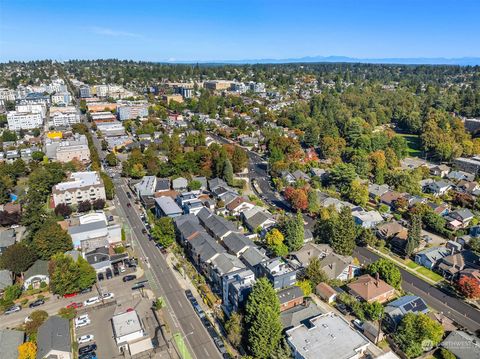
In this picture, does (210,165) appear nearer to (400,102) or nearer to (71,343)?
(71,343)

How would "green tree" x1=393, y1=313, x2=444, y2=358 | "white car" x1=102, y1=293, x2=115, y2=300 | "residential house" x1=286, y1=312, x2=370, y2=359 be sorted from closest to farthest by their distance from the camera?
"residential house" x1=286, y1=312, x2=370, y2=359 → "green tree" x1=393, y1=313, x2=444, y2=358 → "white car" x1=102, y1=293, x2=115, y2=300

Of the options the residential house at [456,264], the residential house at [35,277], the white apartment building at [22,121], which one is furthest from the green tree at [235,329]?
the white apartment building at [22,121]

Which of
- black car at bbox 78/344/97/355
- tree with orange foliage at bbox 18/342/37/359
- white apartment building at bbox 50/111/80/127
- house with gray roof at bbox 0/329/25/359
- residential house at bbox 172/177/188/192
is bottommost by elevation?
black car at bbox 78/344/97/355

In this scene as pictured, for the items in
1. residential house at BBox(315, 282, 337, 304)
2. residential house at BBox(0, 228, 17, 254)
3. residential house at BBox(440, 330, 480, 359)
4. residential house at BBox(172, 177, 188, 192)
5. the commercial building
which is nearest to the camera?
residential house at BBox(440, 330, 480, 359)

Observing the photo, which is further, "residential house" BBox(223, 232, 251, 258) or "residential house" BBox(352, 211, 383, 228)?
"residential house" BBox(352, 211, 383, 228)

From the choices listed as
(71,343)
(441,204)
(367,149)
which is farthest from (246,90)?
(71,343)

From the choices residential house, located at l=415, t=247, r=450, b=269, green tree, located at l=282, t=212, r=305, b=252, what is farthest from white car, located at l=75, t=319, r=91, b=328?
residential house, located at l=415, t=247, r=450, b=269

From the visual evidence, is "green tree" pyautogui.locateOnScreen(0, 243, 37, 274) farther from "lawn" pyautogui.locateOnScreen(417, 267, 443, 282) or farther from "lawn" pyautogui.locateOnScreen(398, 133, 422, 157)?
"lawn" pyautogui.locateOnScreen(398, 133, 422, 157)
